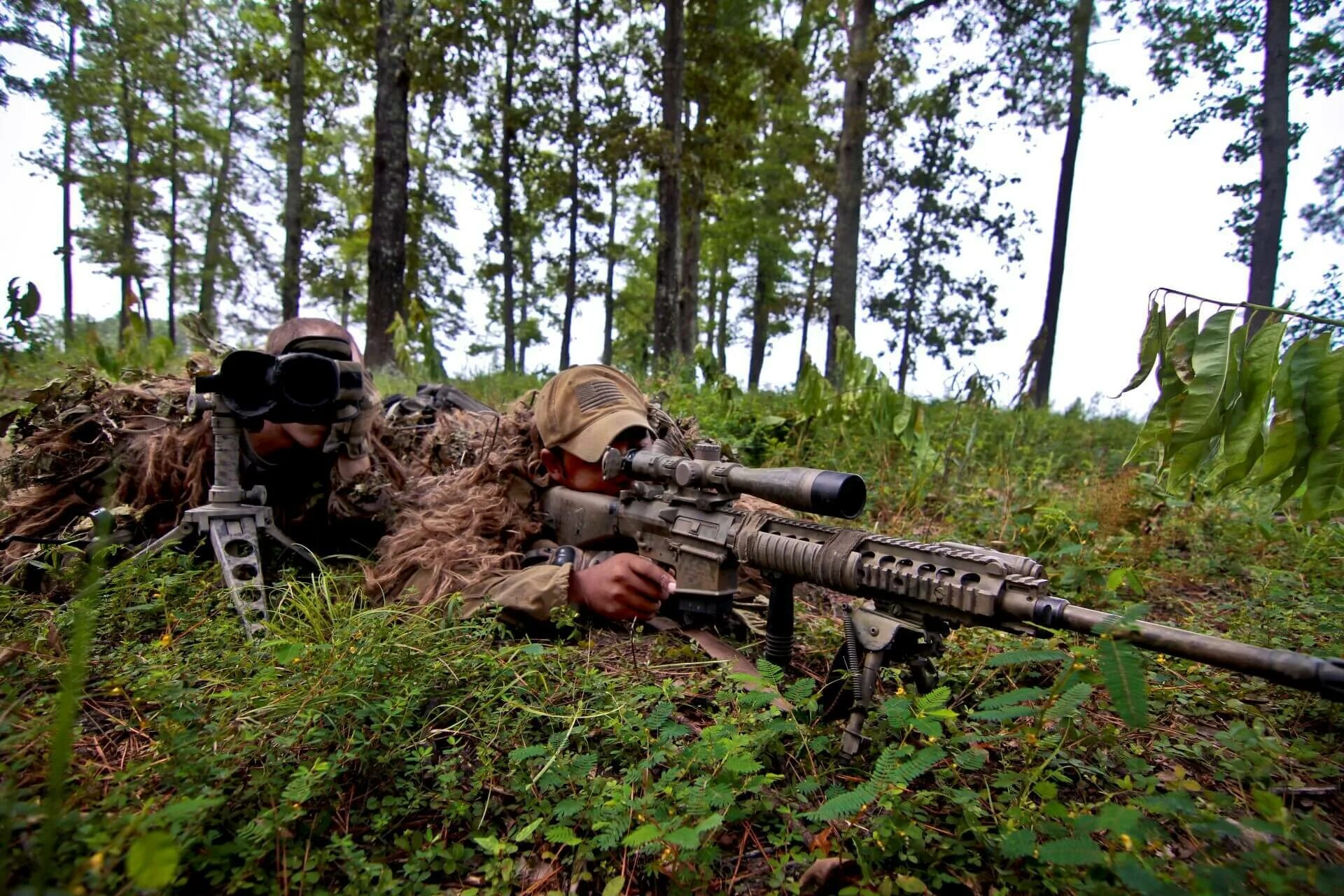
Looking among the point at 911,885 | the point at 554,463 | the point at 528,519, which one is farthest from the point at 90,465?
the point at 911,885

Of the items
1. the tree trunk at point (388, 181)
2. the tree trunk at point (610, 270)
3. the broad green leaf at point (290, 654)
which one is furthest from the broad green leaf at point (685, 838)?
the tree trunk at point (610, 270)

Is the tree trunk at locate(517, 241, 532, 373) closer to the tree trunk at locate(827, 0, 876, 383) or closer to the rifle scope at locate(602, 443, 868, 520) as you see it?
the tree trunk at locate(827, 0, 876, 383)

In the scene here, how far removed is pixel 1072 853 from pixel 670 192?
911 centimetres

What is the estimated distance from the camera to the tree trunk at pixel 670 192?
9039mm

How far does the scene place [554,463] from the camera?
119 inches

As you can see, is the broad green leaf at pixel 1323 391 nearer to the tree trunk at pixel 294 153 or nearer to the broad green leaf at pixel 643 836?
the broad green leaf at pixel 643 836

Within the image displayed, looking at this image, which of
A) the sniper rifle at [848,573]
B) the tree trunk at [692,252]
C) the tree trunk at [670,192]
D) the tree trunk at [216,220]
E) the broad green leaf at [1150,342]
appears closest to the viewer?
the sniper rifle at [848,573]

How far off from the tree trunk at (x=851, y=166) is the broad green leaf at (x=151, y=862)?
29.2 ft

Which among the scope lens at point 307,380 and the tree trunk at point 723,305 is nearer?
the scope lens at point 307,380

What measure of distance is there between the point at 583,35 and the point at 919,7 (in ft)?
29.3

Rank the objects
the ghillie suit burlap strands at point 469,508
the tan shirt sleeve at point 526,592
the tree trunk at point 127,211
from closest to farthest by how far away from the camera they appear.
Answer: the tan shirt sleeve at point 526,592 < the ghillie suit burlap strands at point 469,508 < the tree trunk at point 127,211

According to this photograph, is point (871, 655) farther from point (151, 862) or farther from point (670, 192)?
point (670, 192)

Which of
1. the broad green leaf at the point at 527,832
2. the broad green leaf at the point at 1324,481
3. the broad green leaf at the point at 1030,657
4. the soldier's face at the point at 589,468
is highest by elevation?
the broad green leaf at the point at 1324,481

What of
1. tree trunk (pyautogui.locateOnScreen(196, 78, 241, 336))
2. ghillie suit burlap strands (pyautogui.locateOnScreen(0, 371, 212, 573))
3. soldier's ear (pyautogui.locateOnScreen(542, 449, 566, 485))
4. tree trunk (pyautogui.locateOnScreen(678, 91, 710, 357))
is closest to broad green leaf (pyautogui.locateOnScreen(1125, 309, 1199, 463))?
soldier's ear (pyautogui.locateOnScreen(542, 449, 566, 485))
